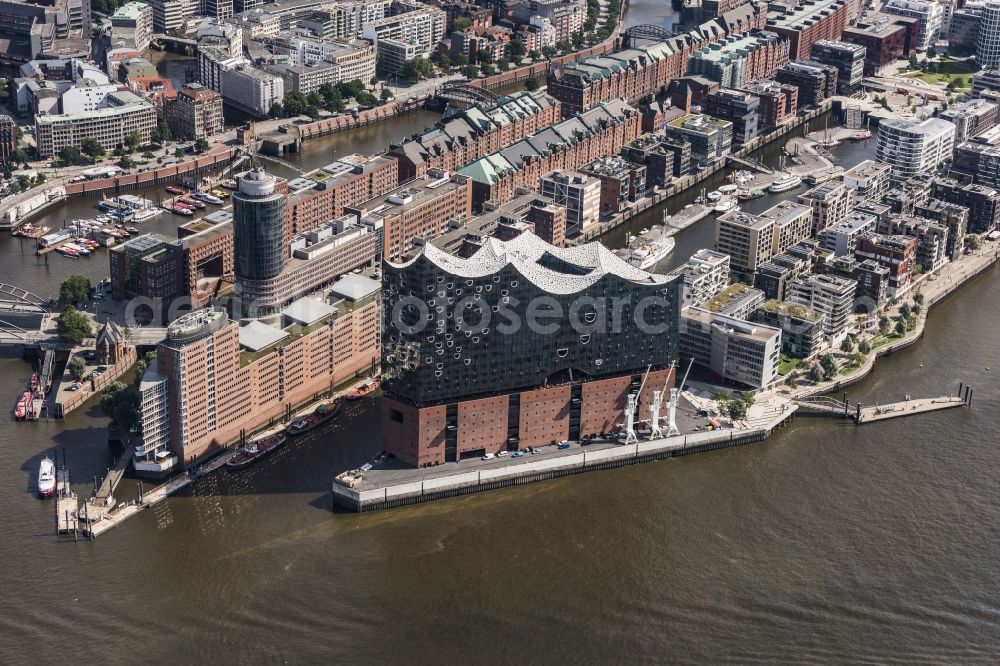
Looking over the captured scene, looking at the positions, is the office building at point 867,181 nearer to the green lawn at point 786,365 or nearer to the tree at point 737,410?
the green lawn at point 786,365

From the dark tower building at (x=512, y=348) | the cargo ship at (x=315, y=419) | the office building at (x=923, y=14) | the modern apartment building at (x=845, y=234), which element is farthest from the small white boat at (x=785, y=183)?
the cargo ship at (x=315, y=419)

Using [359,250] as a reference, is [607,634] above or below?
below

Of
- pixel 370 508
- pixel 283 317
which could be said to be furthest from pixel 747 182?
pixel 370 508

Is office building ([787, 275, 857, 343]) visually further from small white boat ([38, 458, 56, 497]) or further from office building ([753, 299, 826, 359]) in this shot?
small white boat ([38, 458, 56, 497])

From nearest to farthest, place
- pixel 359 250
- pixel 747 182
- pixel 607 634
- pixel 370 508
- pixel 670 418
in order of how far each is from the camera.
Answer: pixel 607 634, pixel 370 508, pixel 670 418, pixel 359 250, pixel 747 182

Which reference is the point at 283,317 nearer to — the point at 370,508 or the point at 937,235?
the point at 370,508

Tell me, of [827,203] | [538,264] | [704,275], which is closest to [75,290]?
[538,264]
